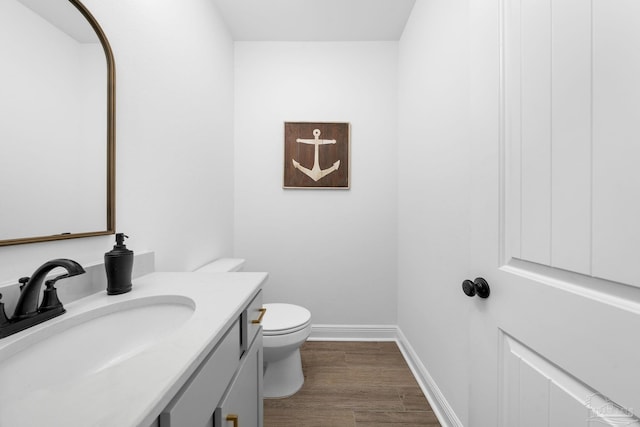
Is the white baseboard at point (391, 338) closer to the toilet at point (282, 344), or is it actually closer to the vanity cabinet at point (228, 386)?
the toilet at point (282, 344)

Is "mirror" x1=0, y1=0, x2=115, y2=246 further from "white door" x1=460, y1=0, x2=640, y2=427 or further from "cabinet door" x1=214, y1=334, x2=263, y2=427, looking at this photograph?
"white door" x1=460, y1=0, x2=640, y2=427

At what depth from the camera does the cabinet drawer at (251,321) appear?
84 centimetres

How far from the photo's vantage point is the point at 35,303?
613 mm

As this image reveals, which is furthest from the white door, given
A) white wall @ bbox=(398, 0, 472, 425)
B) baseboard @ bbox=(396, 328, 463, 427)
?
baseboard @ bbox=(396, 328, 463, 427)

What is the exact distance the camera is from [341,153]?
208cm

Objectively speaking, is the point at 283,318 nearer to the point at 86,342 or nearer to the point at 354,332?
the point at 354,332

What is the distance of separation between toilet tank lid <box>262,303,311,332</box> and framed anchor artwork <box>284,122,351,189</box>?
3.08ft

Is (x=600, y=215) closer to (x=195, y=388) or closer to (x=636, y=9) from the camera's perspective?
(x=636, y=9)

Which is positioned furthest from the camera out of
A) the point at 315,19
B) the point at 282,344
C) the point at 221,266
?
the point at 315,19

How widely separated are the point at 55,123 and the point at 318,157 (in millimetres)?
1548

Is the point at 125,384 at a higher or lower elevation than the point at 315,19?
lower

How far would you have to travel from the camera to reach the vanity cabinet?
487mm

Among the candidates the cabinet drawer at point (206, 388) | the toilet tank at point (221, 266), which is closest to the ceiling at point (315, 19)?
the toilet tank at point (221, 266)

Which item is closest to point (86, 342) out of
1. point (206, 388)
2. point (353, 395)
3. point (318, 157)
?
point (206, 388)
